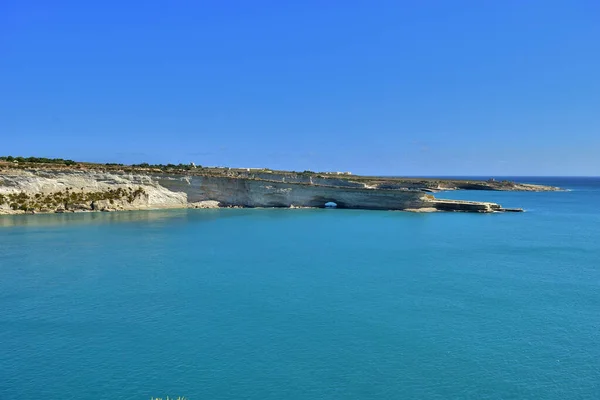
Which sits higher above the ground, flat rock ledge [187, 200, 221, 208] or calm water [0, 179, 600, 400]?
flat rock ledge [187, 200, 221, 208]

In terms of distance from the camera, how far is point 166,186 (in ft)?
200

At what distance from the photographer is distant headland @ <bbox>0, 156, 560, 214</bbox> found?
52.9 meters

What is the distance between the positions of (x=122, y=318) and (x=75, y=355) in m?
3.54

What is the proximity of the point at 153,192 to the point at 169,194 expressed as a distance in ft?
7.09

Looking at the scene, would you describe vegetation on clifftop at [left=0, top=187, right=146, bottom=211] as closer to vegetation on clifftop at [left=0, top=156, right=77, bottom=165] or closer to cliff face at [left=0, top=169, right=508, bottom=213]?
cliff face at [left=0, top=169, right=508, bottom=213]

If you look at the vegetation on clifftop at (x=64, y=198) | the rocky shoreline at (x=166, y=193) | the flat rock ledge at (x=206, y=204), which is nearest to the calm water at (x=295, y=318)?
the vegetation on clifftop at (x=64, y=198)

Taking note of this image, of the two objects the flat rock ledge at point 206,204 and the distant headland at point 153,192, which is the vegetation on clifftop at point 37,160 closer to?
the distant headland at point 153,192

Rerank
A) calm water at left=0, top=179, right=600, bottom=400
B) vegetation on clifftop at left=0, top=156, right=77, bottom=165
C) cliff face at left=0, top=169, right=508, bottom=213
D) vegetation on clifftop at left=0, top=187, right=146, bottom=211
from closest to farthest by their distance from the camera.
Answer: calm water at left=0, top=179, right=600, bottom=400 → vegetation on clifftop at left=0, top=187, right=146, bottom=211 → cliff face at left=0, top=169, right=508, bottom=213 → vegetation on clifftop at left=0, top=156, right=77, bottom=165

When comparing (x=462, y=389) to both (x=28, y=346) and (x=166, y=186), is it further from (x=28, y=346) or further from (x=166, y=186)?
(x=166, y=186)

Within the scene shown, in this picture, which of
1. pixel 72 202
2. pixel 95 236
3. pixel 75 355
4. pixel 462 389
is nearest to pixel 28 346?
pixel 75 355

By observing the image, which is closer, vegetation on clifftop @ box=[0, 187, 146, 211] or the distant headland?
vegetation on clifftop @ box=[0, 187, 146, 211]

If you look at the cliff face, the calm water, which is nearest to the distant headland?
the cliff face

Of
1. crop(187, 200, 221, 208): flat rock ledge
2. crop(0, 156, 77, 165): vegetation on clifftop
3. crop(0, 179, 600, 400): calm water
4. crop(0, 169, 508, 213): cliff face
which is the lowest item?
crop(0, 179, 600, 400): calm water

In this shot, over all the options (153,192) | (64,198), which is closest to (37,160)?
(64,198)
